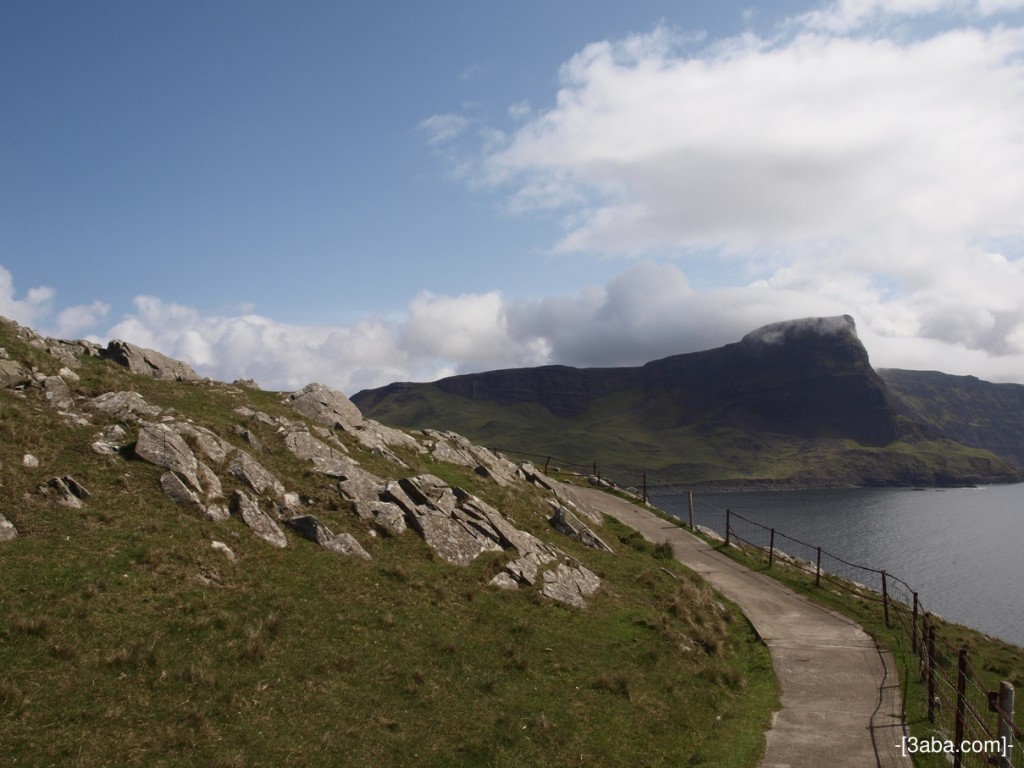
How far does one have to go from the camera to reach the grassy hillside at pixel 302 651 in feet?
43.8

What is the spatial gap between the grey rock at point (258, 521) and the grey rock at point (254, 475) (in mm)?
1248

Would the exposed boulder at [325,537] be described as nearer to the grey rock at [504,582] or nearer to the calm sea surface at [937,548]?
the grey rock at [504,582]

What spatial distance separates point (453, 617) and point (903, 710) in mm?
13900

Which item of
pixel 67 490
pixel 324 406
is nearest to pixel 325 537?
pixel 67 490

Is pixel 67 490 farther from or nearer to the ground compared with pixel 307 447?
nearer to the ground

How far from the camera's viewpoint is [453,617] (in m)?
20.8

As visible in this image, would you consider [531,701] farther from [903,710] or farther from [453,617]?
[903,710]

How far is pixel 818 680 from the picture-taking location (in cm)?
2228

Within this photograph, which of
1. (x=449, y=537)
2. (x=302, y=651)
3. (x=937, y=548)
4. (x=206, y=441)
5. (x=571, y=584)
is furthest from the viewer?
(x=937, y=548)

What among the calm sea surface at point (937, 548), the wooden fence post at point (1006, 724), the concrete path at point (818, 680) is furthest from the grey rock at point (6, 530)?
the calm sea surface at point (937, 548)

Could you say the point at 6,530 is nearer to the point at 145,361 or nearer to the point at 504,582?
the point at 504,582

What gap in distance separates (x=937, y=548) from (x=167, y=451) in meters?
133

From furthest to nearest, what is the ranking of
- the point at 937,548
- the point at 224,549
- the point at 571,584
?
the point at 937,548 < the point at 571,584 < the point at 224,549

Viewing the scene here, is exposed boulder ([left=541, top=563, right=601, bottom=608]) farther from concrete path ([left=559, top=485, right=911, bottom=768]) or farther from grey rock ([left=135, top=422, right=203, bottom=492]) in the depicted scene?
grey rock ([left=135, top=422, right=203, bottom=492])
